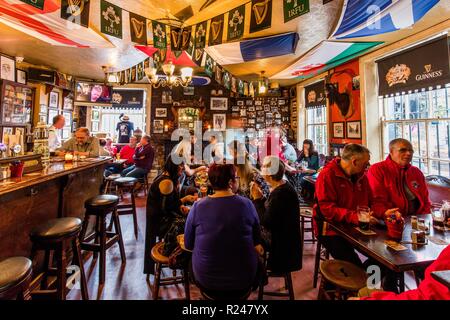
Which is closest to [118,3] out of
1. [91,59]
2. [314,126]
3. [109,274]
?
[91,59]

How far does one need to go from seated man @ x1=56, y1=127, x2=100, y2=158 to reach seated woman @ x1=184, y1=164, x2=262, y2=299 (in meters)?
3.08

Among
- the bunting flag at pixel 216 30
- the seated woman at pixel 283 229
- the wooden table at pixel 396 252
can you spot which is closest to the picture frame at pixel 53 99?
the bunting flag at pixel 216 30

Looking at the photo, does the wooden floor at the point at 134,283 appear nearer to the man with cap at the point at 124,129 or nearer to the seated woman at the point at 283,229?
the seated woman at the point at 283,229

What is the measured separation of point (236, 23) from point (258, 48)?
124 centimetres

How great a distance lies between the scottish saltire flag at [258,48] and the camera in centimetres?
369

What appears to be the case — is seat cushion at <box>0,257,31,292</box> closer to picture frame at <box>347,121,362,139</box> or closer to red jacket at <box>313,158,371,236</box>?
red jacket at <box>313,158,371,236</box>

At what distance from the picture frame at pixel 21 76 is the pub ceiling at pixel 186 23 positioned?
312 millimetres

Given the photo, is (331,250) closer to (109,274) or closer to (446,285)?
(446,285)

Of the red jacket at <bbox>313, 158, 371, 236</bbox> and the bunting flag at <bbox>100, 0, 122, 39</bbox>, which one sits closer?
the red jacket at <bbox>313, 158, 371, 236</bbox>

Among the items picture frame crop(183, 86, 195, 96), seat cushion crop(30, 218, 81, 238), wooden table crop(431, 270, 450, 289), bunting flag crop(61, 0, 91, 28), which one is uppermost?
picture frame crop(183, 86, 195, 96)

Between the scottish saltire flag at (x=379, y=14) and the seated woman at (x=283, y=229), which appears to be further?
the scottish saltire flag at (x=379, y=14)

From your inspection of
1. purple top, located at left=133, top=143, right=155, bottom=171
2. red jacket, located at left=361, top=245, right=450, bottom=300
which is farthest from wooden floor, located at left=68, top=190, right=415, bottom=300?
purple top, located at left=133, top=143, right=155, bottom=171

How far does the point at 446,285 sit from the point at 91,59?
21.4 feet

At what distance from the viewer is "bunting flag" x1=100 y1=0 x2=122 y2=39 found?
2580 millimetres
